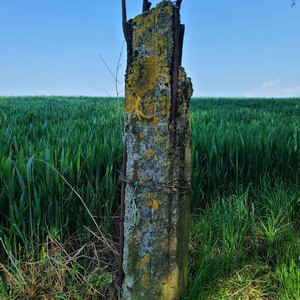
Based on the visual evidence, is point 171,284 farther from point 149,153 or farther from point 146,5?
point 146,5

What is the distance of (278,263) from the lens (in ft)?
7.01

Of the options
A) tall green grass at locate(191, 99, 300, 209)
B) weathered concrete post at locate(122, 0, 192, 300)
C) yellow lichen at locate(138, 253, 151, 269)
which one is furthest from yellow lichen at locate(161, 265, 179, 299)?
tall green grass at locate(191, 99, 300, 209)

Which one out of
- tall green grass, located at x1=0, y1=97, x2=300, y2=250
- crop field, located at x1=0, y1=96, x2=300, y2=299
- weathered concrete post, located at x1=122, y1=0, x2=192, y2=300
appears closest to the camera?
weathered concrete post, located at x1=122, y1=0, x2=192, y2=300

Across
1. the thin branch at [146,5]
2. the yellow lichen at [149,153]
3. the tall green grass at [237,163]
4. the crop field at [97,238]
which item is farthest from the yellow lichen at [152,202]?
the tall green grass at [237,163]

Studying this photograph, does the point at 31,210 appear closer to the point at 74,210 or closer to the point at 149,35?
the point at 74,210

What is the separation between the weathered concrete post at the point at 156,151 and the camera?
1.53m

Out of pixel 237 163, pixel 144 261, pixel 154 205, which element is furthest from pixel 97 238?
pixel 237 163

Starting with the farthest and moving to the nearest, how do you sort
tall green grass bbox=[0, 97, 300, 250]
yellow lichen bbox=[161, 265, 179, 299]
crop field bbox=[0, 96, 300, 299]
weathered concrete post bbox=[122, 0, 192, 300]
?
tall green grass bbox=[0, 97, 300, 250]
crop field bbox=[0, 96, 300, 299]
yellow lichen bbox=[161, 265, 179, 299]
weathered concrete post bbox=[122, 0, 192, 300]

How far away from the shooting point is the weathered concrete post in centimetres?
153

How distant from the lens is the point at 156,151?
154 centimetres

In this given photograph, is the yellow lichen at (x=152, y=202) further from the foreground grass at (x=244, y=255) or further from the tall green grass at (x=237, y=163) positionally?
the tall green grass at (x=237, y=163)

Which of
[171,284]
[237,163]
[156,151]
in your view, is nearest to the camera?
[156,151]

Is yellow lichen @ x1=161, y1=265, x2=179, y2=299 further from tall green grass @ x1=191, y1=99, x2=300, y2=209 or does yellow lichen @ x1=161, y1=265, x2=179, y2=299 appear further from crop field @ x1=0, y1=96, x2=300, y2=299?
tall green grass @ x1=191, y1=99, x2=300, y2=209

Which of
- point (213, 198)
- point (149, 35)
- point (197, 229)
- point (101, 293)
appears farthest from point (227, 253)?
point (149, 35)
